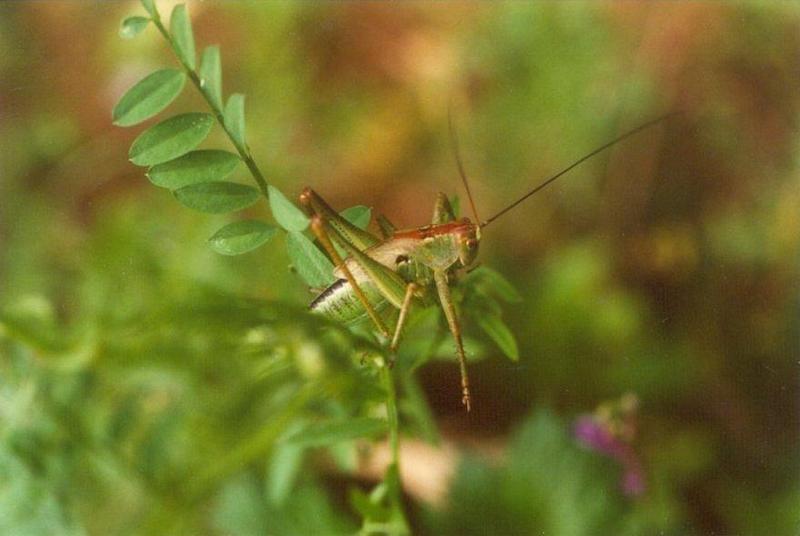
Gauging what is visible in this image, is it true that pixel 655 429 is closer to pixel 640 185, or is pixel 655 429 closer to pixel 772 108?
pixel 640 185

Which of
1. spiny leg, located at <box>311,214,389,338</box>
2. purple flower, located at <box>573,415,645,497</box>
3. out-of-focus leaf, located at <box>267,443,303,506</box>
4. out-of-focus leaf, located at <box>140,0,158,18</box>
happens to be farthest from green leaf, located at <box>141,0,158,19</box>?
purple flower, located at <box>573,415,645,497</box>

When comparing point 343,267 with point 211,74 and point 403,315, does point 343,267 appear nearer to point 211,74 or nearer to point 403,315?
point 403,315

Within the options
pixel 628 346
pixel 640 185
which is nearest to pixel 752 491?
pixel 628 346

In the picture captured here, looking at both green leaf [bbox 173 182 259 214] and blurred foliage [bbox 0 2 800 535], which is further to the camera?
blurred foliage [bbox 0 2 800 535]

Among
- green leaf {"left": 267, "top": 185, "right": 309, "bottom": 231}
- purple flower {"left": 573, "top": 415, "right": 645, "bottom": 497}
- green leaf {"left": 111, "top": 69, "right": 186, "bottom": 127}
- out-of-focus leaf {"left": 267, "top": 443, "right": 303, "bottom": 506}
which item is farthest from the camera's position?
purple flower {"left": 573, "top": 415, "right": 645, "bottom": 497}

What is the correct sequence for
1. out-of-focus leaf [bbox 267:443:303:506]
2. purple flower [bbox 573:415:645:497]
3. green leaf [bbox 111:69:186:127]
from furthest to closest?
purple flower [bbox 573:415:645:497] < out-of-focus leaf [bbox 267:443:303:506] < green leaf [bbox 111:69:186:127]

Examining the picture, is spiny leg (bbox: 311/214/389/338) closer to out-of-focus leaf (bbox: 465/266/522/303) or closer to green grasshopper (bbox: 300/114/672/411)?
green grasshopper (bbox: 300/114/672/411)
